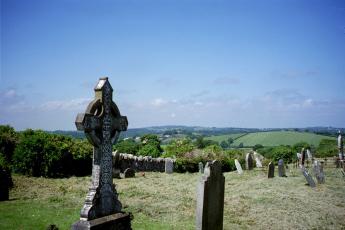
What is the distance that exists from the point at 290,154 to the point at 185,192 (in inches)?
899

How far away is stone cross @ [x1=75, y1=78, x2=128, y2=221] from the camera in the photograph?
7.65 metres

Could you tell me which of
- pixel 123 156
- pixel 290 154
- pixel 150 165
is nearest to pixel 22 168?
pixel 123 156

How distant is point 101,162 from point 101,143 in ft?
1.50

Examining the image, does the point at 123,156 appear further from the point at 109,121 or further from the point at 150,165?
the point at 109,121

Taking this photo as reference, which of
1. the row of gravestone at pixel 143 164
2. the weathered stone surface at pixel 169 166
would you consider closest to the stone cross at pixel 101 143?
the row of gravestone at pixel 143 164

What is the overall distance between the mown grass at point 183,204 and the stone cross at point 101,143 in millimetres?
2933

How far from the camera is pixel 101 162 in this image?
314 inches

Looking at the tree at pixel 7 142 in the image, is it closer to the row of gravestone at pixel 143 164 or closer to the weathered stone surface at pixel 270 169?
the row of gravestone at pixel 143 164

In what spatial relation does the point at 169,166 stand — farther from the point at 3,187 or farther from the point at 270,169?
the point at 3,187

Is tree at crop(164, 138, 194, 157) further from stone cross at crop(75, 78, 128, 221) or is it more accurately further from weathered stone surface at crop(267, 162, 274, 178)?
stone cross at crop(75, 78, 128, 221)

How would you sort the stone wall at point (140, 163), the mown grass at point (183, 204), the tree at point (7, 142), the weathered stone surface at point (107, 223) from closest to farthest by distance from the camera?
the weathered stone surface at point (107, 223) < the mown grass at point (183, 204) < the tree at point (7, 142) < the stone wall at point (140, 163)

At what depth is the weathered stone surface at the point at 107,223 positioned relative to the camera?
7.32 metres

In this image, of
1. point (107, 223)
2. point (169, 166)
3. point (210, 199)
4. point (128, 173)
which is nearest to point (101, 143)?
point (107, 223)

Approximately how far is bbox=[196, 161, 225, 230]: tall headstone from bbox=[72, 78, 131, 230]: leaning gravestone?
193cm
